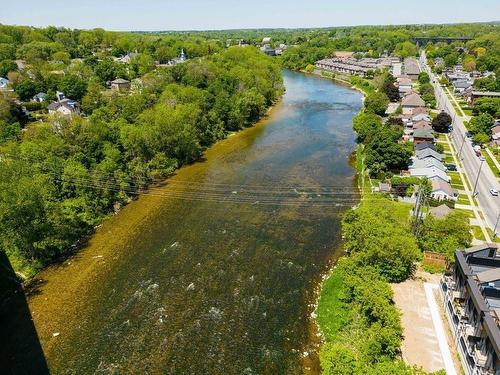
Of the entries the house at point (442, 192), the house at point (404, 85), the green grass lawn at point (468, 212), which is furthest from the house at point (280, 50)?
the green grass lawn at point (468, 212)

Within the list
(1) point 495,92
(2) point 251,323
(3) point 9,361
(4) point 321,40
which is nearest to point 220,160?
(2) point 251,323

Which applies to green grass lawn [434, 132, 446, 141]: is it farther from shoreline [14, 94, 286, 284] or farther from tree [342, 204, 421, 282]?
shoreline [14, 94, 286, 284]

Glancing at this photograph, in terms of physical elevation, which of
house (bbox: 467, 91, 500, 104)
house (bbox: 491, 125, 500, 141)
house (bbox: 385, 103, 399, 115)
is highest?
house (bbox: 467, 91, 500, 104)

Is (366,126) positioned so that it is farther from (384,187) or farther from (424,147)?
(384,187)

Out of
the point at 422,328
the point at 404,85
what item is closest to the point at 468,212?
the point at 422,328

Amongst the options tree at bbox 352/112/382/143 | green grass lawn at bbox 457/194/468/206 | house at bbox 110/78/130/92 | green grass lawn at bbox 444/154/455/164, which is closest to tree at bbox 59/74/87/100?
house at bbox 110/78/130/92

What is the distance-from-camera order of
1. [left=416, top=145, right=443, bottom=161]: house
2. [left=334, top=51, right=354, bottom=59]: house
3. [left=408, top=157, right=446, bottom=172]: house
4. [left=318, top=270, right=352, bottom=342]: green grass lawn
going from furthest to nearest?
[left=334, top=51, right=354, bottom=59]: house, [left=416, top=145, right=443, bottom=161]: house, [left=408, top=157, right=446, bottom=172]: house, [left=318, top=270, right=352, bottom=342]: green grass lawn
